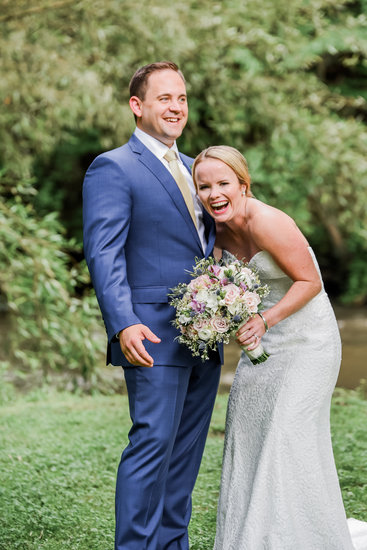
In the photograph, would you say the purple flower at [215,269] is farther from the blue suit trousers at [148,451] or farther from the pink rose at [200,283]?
the blue suit trousers at [148,451]

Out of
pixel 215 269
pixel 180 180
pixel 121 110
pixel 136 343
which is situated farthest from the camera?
pixel 121 110

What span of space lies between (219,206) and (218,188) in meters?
0.07

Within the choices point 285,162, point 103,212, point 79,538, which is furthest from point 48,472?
point 285,162

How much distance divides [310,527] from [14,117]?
638 centimetres

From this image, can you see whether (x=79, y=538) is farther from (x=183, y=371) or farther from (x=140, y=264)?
(x=140, y=264)

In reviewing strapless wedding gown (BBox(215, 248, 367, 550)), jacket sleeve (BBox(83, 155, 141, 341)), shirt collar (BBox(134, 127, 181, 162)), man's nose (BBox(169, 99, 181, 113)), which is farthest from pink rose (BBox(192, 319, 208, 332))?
man's nose (BBox(169, 99, 181, 113))

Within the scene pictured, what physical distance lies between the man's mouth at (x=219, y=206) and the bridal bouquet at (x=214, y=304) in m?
0.19

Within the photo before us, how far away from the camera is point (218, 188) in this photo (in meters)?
2.91

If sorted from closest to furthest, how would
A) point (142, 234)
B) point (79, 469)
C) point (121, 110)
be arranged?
point (142, 234) → point (79, 469) → point (121, 110)

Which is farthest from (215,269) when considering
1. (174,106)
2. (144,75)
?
(144,75)

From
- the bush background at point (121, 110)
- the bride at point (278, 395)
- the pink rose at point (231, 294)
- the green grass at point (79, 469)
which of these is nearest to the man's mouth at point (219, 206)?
the bride at point (278, 395)

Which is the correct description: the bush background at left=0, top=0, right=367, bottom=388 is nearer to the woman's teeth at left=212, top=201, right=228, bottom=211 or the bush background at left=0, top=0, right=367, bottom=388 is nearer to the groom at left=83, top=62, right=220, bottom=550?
the groom at left=83, top=62, right=220, bottom=550

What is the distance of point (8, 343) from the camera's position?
819cm

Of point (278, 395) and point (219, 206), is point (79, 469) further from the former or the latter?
point (219, 206)
